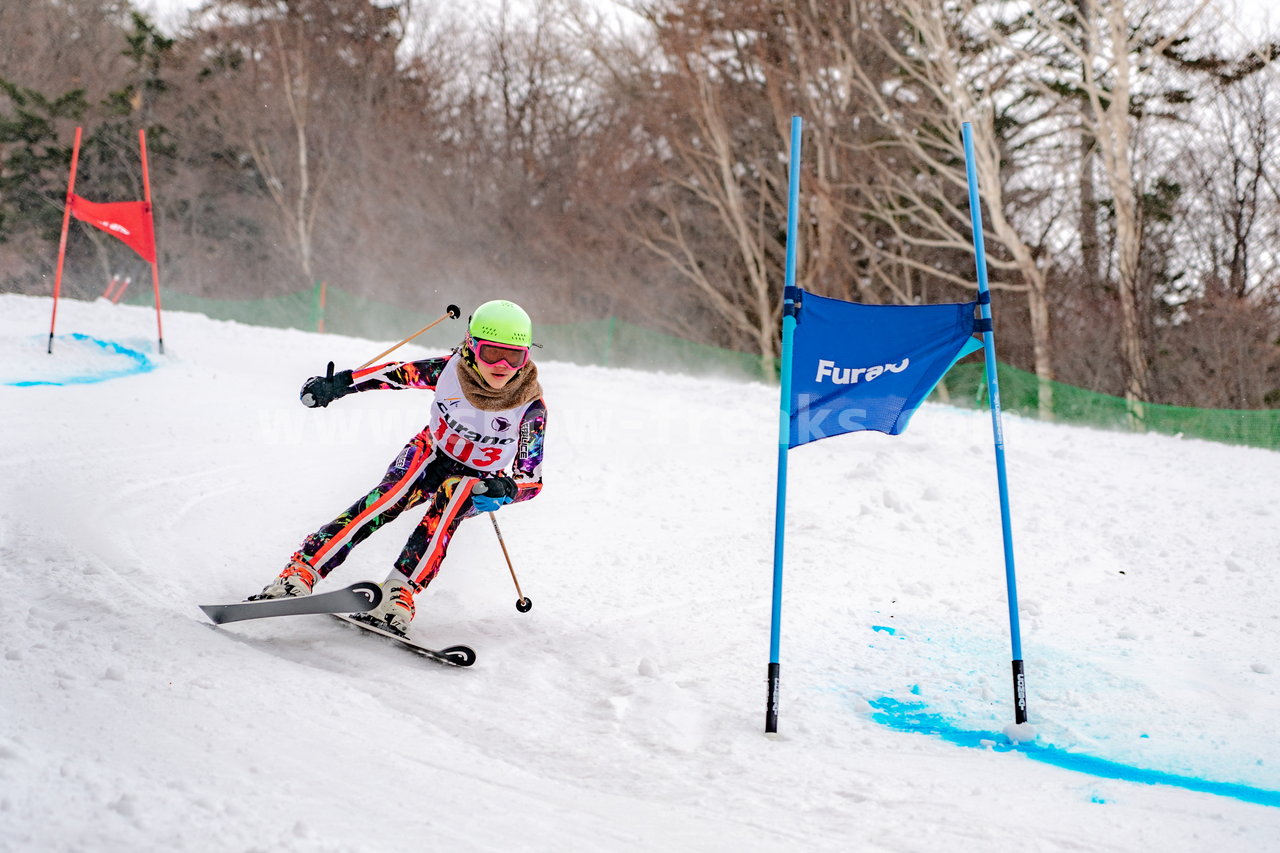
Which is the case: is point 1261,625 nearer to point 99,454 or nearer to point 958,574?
point 958,574

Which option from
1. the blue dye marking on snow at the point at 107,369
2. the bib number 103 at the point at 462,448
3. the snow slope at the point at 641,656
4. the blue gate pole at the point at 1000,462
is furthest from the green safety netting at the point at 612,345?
the bib number 103 at the point at 462,448

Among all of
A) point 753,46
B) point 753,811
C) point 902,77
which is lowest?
point 753,811

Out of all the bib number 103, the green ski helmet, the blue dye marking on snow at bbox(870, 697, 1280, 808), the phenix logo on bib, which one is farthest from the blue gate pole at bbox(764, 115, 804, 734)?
the bib number 103

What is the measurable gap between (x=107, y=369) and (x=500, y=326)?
8785 millimetres

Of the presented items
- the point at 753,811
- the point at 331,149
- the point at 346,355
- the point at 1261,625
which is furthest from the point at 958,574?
the point at 331,149

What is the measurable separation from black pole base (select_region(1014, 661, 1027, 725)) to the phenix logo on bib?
1.31m

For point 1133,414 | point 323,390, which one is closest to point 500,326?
point 323,390

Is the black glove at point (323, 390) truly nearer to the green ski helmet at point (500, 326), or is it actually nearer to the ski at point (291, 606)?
the green ski helmet at point (500, 326)

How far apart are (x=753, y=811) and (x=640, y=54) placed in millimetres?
26346

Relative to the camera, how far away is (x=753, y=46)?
24391 mm

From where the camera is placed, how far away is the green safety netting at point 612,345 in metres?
16.4

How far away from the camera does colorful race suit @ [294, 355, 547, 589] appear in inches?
184

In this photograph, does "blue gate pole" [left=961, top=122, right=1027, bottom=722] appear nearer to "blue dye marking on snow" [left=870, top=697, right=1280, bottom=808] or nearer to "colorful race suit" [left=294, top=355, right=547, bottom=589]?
"blue dye marking on snow" [left=870, top=697, right=1280, bottom=808]

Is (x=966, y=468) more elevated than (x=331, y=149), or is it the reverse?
(x=331, y=149)
